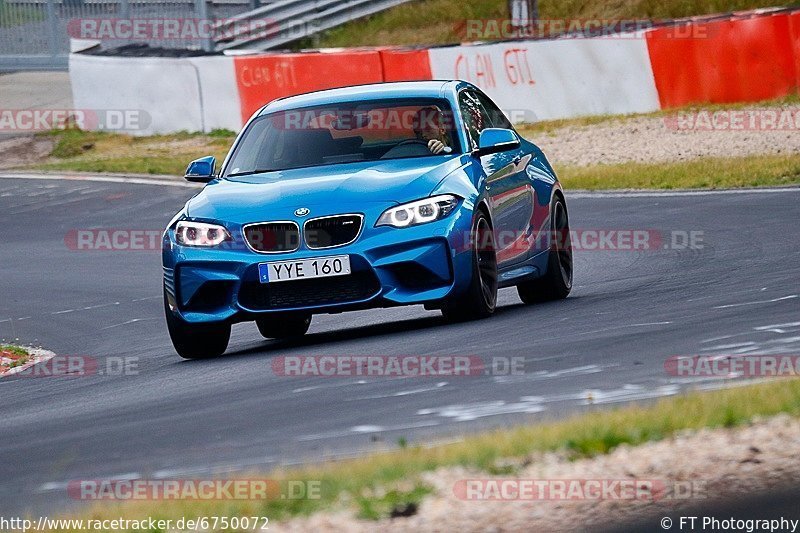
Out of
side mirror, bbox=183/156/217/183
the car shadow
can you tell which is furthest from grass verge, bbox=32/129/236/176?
side mirror, bbox=183/156/217/183

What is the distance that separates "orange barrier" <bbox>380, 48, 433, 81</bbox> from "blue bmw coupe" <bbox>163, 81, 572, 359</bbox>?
53.1 ft

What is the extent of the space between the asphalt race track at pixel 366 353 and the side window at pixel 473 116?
1208mm

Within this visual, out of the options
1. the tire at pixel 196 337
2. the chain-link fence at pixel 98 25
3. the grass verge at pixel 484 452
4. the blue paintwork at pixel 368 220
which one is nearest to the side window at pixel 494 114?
the blue paintwork at pixel 368 220

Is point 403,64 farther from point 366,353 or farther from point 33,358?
point 366,353

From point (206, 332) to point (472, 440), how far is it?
4.71 metres

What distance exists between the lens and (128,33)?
3603 cm

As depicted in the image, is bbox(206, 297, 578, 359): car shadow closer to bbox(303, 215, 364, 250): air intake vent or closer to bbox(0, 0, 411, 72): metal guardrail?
Answer: bbox(303, 215, 364, 250): air intake vent

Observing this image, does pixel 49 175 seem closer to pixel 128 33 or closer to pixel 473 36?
pixel 128 33

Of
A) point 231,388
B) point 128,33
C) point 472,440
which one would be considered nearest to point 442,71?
point 128,33

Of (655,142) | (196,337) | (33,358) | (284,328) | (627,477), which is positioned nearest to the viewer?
(627,477)

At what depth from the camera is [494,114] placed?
12.7 meters

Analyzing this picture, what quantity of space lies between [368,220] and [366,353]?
2.62 ft

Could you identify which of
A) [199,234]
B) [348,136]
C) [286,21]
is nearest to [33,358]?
[199,234]

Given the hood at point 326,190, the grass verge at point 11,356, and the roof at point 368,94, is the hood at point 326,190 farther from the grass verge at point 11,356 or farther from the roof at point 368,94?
the grass verge at point 11,356
